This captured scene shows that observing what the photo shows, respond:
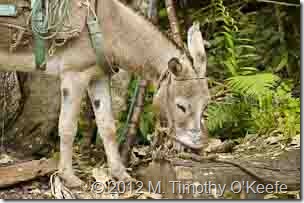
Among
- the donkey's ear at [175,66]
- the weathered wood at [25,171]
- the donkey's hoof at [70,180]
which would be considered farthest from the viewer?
the weathered wood at [25,171]

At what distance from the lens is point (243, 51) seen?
6840 millimetres

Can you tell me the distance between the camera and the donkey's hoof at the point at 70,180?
4.96m

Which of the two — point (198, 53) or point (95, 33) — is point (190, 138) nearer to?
point (198, 53)

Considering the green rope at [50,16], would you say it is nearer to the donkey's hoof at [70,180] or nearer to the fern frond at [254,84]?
the donkey's hoof at [70,180]

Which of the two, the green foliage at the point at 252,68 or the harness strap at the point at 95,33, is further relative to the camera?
the green foliage at the point at 252,68

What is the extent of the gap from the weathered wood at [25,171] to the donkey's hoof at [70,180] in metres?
0.29

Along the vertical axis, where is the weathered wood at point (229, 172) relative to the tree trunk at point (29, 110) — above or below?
below

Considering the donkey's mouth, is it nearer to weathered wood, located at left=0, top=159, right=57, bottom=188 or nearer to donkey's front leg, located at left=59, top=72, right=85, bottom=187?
donkey's front leg, located at left=59, top=72, right=85, bottom=187

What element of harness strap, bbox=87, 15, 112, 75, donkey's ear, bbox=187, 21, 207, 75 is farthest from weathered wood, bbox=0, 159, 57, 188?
donkey's ear, bbox=187, 21, 207, 75

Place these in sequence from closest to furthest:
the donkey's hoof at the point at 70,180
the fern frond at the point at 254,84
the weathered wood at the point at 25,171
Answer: the donkey's hoof at the point at 70,180 < the weathered wood at the point at 25,171 < the fern frond at the point at 254,84

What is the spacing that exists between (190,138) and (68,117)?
101 cm

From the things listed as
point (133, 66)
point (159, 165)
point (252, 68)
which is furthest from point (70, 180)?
point (252, 68)

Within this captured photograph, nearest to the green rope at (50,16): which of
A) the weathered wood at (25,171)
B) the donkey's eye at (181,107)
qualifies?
the donkey's eye at (181,107)

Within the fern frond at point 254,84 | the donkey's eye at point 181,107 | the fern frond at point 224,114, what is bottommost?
the fern frond at point 224,114
